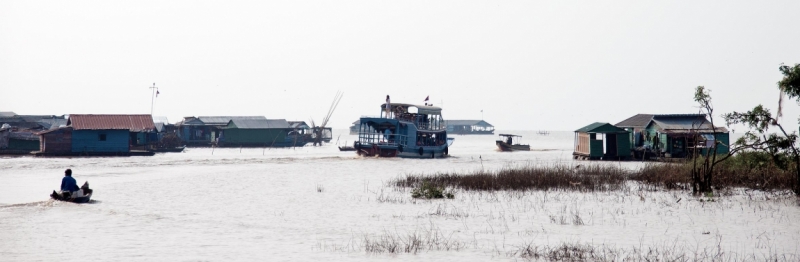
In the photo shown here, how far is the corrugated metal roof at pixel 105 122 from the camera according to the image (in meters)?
52.1

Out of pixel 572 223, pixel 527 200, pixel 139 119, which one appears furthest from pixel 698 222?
pixel 139 119

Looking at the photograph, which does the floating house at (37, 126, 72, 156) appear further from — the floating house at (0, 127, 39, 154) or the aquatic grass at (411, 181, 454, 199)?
the aquatic grass at (411, 181, 454, 199)

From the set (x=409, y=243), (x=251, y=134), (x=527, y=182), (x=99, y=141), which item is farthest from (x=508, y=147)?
(x=409, y=243)

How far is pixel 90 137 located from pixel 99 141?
632 mm

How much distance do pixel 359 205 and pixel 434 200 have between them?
86.0 inches

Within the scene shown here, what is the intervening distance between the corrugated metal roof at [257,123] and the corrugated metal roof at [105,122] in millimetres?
18013

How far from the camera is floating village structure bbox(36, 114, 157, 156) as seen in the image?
51.4m

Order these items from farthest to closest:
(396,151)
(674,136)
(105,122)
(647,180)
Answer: (105,122)
(396,151)
(674,136)
(647,180)

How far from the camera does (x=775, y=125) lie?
21547 mm

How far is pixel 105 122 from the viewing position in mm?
53281

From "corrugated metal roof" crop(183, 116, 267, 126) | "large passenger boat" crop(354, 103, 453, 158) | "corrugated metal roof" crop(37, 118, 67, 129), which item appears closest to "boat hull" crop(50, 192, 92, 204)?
"large passenger boat" crop(354, 103, 453, 158)

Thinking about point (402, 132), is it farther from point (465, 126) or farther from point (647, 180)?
point (465, 126)

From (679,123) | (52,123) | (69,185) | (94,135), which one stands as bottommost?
(69,185)

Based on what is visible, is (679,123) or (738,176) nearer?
(738,176)
